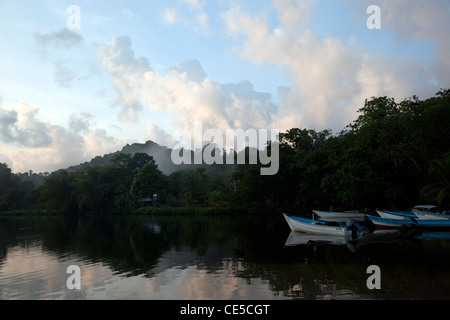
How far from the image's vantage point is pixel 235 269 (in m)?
13.6

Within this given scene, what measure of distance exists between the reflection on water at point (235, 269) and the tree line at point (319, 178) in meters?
13.8

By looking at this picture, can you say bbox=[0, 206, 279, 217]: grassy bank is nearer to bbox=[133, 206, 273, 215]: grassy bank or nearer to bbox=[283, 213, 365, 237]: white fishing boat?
bbox=[133, 206, 273, 215]: grassy bank

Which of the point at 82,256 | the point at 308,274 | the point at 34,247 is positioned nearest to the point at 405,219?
the point at 308,274

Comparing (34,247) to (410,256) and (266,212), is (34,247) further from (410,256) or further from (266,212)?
(266,212)

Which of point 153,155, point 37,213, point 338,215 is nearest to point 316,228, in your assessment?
point 338,215

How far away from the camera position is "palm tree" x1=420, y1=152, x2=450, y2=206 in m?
27.2

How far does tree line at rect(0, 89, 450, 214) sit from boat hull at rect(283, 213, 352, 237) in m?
10.9

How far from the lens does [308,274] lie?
12320mm

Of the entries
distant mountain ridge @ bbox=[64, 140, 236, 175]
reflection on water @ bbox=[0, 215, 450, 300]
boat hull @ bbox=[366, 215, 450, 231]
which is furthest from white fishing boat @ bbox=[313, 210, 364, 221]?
distant mountain ridge @ bbox=[64, 140, 236, 175]

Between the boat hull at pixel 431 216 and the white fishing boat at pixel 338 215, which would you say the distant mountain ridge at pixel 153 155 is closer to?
the white fishing boat at pixel 338 215

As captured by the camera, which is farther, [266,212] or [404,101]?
[266,212]

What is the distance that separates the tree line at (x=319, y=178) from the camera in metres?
32.2

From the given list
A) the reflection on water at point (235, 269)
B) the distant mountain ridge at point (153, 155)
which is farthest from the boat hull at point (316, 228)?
the distant mountain ridge at point (153, 155)

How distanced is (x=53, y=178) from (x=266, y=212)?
171ft
